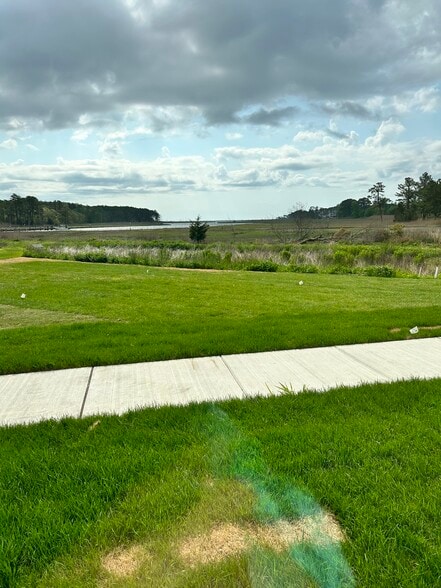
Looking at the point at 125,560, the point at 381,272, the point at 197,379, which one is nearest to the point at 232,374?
the point at 197,379

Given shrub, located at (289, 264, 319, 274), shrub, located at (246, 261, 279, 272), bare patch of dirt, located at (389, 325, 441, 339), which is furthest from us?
shrub, located at (246, 261, 279, 272)

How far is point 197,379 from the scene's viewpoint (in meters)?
4.21

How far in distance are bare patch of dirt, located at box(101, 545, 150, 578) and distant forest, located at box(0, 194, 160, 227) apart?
370ft

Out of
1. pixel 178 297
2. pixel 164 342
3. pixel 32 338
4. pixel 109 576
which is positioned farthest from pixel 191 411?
pixel 178 297

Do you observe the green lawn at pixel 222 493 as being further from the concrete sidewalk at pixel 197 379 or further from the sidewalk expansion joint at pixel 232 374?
the sidewalk expansion joint at pixel 232 374

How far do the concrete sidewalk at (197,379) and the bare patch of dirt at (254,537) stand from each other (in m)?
1.61

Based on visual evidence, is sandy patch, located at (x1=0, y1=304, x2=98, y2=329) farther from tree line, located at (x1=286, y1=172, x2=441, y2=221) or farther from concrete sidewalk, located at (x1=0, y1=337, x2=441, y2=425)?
tree line, located at (x1=286, y1=172, x2=441, y2=221)

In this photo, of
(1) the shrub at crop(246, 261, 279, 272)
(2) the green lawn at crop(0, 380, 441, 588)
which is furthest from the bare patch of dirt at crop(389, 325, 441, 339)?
(1) the shrub at crop(246, 261, 279, 272)

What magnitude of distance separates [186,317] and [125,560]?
5.46m

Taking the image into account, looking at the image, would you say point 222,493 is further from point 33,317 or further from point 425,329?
point 33,317

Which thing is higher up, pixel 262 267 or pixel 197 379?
pixel 262 267

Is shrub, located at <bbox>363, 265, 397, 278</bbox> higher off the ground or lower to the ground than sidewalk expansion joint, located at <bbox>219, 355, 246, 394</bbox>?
higher

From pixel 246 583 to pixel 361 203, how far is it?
111 m

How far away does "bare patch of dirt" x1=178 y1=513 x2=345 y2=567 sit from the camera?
1951 millimetres
